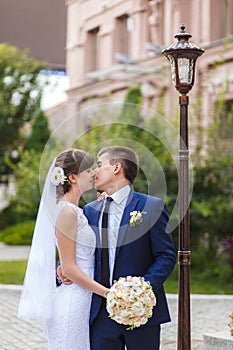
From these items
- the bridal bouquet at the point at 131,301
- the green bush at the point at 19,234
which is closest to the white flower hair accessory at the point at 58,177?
the bridal bouquet at the point at 131,301

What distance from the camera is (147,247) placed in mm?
4461

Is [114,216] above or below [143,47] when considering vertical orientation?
below

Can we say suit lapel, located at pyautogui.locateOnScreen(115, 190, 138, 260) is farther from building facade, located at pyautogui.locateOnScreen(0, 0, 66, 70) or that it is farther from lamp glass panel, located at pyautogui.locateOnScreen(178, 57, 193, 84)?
building facade, located at pyautogui.locateOnScreen(0, 0, 66, 70)

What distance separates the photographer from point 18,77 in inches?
1187

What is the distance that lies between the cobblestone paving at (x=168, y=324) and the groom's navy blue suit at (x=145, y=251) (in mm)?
2703

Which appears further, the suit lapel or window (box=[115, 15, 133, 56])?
window (box=[115, 15, 133, 56])

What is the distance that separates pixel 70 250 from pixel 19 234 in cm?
2009

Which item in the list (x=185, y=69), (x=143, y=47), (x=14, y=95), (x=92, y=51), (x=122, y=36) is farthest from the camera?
(x=14, y=95)

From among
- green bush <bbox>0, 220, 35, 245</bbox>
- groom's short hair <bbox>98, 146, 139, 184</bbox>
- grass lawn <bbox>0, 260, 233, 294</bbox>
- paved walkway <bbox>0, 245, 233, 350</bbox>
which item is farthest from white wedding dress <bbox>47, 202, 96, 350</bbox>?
green bush <bbox>0, 220, 35, 245</bbox>

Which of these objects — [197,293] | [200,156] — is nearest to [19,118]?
[200,156]

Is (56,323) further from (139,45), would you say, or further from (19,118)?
(19,118)

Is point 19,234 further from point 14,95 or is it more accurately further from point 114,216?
point 114,216

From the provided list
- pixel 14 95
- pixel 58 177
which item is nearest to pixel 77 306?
pixel 58 177

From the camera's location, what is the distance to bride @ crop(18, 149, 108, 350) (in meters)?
4.48
